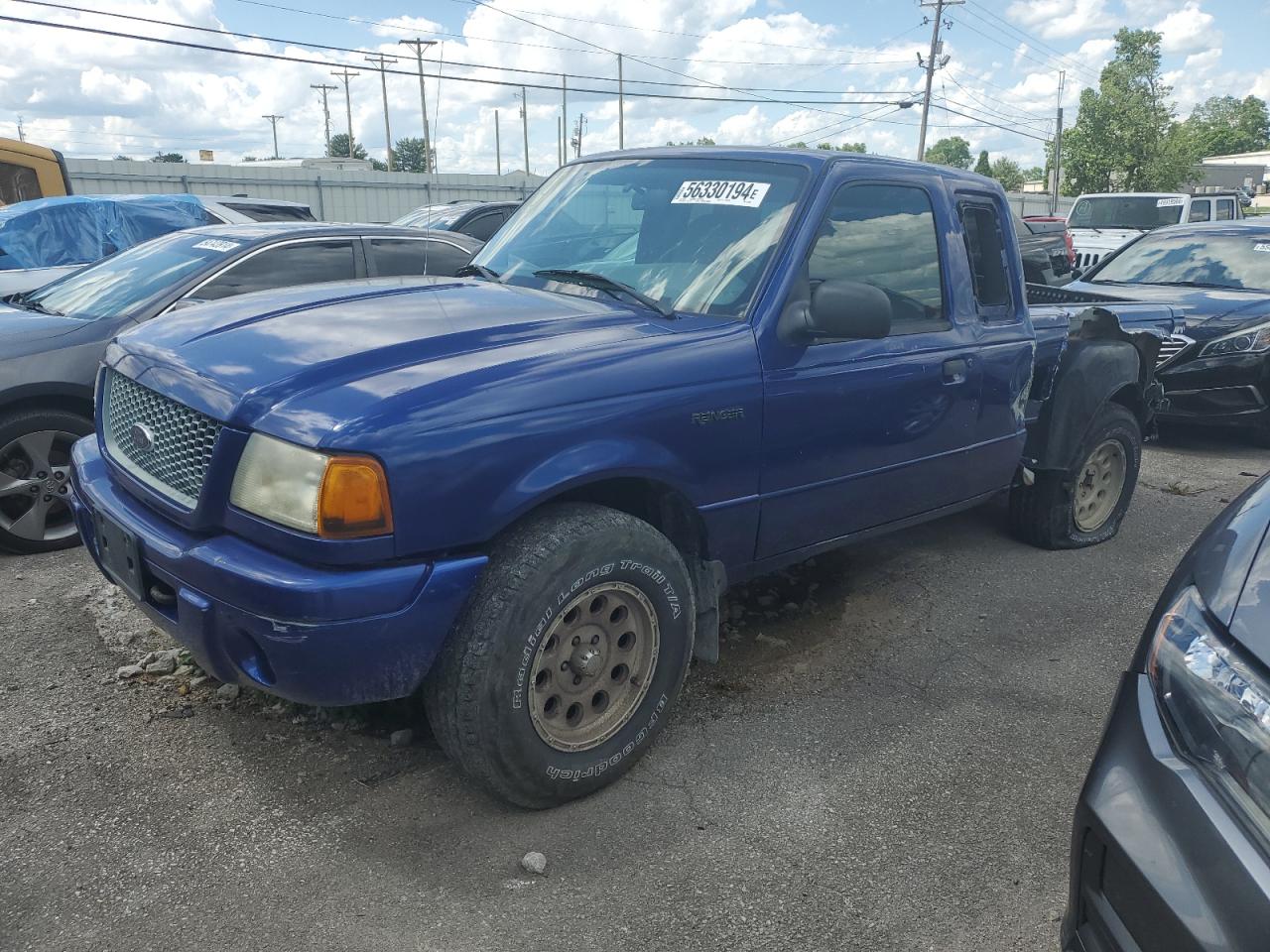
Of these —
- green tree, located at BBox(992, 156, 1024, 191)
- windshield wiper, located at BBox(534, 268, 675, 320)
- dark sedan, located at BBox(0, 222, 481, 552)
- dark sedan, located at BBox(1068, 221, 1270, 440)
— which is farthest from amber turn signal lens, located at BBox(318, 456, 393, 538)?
green tree, located at BBox(992, 156, 1024, 191)

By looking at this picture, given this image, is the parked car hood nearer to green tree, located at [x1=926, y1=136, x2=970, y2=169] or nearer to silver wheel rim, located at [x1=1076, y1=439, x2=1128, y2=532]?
silver wheel rim, located at [x1=1076, y1=439, x2=1128, y2=532]

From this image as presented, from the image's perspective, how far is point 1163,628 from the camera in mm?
1919

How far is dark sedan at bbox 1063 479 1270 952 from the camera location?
153 cm

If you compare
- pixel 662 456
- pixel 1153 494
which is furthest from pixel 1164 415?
pixel 662 456

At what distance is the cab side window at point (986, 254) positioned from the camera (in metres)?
4.21

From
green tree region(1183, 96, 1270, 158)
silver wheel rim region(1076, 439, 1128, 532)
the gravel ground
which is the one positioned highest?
green tree region(1183, 96, 1270, 158)

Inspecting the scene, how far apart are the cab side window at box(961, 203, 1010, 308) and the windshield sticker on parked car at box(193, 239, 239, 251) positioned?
3.81 meters

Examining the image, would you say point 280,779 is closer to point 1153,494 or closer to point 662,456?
point 662,456

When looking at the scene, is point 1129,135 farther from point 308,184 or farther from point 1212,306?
point 1212,306

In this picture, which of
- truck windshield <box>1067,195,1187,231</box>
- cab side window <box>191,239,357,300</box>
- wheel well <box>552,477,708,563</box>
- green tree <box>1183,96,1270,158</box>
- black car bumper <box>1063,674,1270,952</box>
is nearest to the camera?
black car bumper <box>1063,674,1270,952</box>

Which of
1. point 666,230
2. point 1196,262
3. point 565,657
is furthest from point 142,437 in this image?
point 1196,262

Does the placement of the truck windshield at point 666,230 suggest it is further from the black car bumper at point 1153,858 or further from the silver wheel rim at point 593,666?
the black car bumper at point 1153,858

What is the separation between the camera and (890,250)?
12.6ft

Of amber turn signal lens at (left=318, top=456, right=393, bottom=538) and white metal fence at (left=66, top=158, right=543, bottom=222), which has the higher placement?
white metal fence at (left=66, top=158, right=543, bottom=222)
